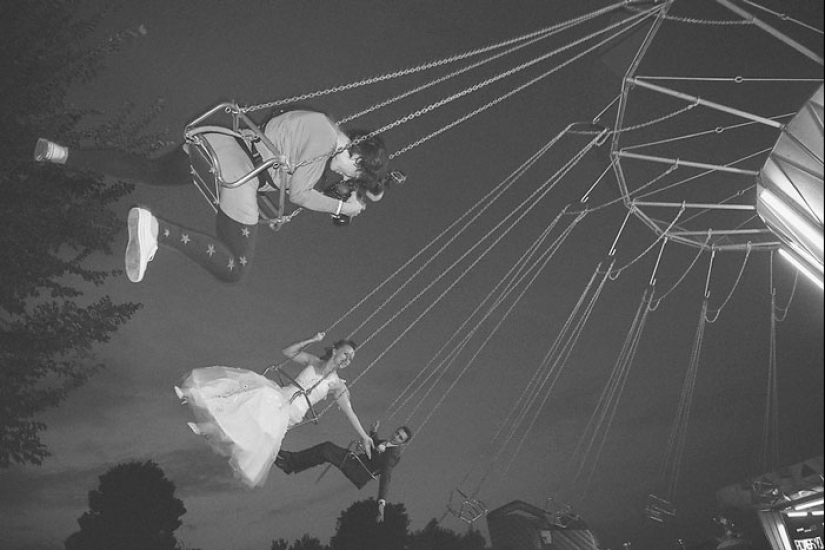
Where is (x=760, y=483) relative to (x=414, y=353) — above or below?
below

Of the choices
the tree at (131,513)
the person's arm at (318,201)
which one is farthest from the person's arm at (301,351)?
the tree at (131,513)

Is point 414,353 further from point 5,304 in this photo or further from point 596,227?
point 5,304

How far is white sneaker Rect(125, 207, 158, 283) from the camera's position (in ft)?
11.9

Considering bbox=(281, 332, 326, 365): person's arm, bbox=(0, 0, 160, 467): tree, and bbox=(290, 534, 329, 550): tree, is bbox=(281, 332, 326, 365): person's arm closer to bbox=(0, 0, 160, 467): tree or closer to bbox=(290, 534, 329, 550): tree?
bbox=(0, 0, 160, 467): tree

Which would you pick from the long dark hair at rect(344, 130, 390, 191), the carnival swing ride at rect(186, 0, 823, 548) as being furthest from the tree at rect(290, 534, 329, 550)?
the long dark hair at rect(344, 130, 390, 191)

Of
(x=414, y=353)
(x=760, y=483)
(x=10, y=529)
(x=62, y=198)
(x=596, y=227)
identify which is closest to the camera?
(x=62, y=198)

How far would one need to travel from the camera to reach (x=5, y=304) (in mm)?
7367

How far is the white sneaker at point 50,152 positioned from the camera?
12.5 feet

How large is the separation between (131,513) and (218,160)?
17.9 metres

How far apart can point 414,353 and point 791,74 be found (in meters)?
12.0

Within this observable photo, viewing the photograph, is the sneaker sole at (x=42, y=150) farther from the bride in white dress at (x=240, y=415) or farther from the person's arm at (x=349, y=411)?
the person's arm at (x=349, y=411)

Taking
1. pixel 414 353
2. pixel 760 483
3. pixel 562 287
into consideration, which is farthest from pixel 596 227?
pixel 760 483

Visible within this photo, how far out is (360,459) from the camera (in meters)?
6.06

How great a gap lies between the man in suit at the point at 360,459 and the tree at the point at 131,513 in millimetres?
13794
